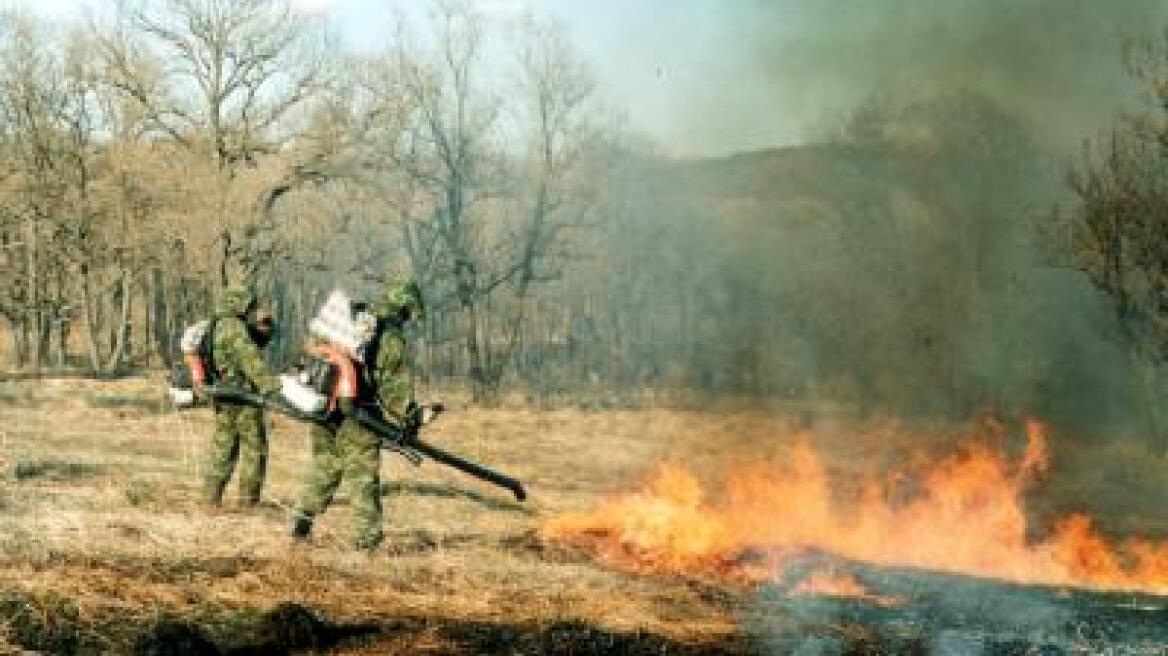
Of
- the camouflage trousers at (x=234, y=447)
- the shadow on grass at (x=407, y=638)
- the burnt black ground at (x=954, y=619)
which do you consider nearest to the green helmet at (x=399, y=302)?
the camouflage trousers at (x=234, y=447)

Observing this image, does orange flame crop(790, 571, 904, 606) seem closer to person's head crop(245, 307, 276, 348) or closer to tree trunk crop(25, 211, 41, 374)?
person's head crop(245, 307, 276, 348)

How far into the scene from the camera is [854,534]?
49.9 feet

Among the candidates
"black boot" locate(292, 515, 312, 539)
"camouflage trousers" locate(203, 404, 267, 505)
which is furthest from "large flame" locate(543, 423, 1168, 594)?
"camouflage trousers" locate(203, 404, 267, 505)

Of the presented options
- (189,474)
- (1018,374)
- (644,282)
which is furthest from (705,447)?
(644,282)

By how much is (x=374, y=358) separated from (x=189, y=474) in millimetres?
6103

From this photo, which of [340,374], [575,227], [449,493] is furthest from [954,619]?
[575,227]

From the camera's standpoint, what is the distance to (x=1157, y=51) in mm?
22859

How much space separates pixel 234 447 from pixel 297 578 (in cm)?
318

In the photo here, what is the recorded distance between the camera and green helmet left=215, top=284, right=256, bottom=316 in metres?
11.7

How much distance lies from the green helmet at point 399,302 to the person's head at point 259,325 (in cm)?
187

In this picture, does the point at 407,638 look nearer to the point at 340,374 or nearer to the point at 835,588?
the point at 340,374

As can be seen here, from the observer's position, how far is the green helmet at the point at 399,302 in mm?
10555

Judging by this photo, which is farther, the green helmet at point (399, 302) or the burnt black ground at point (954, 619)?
the green helmet at point (399, 302)

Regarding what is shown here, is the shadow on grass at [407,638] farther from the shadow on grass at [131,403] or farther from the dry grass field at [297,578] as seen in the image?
the shadow on grass at [131,403]
